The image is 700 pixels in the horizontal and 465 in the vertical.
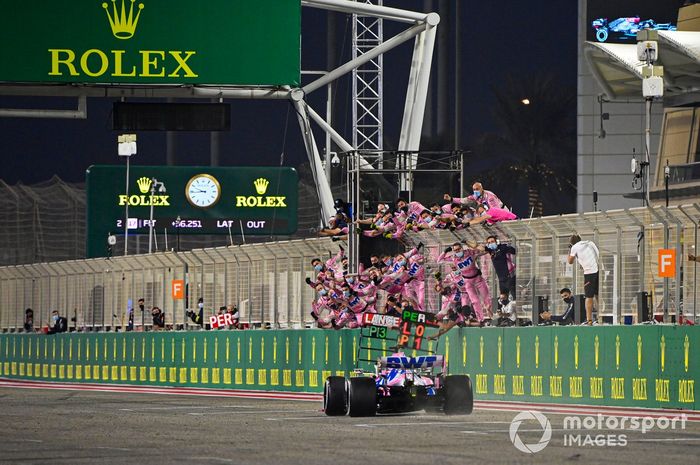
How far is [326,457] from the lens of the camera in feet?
46.6

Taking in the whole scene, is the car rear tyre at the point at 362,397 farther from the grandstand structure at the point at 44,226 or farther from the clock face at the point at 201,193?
the grandstand structure at the point at 44,226

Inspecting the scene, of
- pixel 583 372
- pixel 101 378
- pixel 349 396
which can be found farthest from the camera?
pixel 101 378

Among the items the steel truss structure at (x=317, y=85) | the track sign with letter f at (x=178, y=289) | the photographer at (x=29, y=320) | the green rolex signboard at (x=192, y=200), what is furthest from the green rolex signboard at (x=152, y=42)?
the green rolex signboard at (x=192, y=200)

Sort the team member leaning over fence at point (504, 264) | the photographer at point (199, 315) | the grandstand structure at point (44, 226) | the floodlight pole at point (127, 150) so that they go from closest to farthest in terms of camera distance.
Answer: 1. the team member leaning over fence at point (504, 264)
2. the photographer at point (199, 315)
3. the floodlight pole at point (127, 150)
4. the grandstand structure at point (44, 226)

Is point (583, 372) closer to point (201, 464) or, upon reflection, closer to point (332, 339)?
point (332, 339)

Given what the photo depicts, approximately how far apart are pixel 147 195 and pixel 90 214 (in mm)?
2001

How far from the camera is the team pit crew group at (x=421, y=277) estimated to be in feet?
83.2

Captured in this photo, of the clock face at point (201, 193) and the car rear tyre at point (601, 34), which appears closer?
the clock face at point (201, 193)

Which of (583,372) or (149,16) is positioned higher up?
(149,16)

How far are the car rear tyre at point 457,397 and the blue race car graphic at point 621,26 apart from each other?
165 feet

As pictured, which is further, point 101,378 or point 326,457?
point 101,378

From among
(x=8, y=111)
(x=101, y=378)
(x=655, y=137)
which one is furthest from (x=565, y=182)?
(x=8, y=111)

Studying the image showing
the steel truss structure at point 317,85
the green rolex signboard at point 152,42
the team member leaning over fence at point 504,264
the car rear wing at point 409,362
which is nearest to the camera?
the car rear wing at point 409,362

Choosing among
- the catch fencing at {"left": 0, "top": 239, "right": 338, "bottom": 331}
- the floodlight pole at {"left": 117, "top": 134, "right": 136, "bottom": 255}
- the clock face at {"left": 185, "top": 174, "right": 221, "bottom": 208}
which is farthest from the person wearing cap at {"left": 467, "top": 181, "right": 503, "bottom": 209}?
the clock face at {"left": 185, "top": 174, "right": 221, "bottom": 208}
